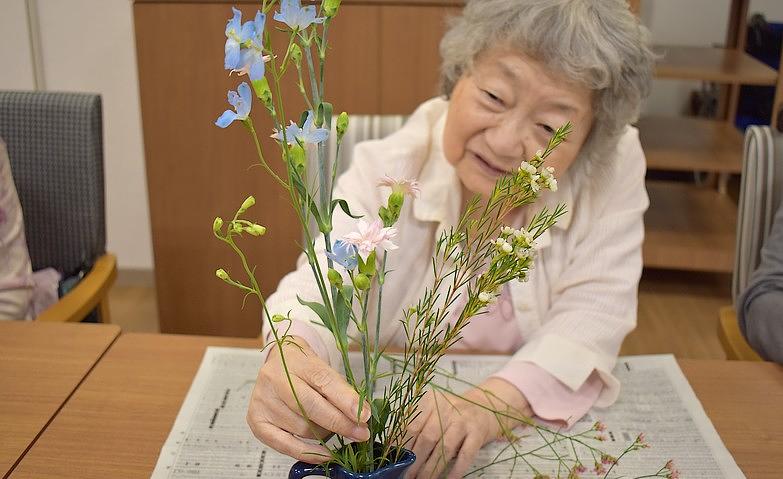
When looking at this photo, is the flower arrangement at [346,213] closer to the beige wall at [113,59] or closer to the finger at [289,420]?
the finger at [289,420]

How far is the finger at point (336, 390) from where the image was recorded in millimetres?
786

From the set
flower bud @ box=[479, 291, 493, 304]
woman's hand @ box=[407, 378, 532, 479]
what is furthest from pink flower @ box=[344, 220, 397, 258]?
woman's hand @ box=[407, 378, 532, 479]

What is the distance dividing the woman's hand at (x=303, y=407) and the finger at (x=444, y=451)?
162mm

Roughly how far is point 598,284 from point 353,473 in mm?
700

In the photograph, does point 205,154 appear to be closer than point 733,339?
No

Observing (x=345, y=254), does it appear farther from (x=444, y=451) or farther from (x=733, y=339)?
(x=733, y=339)

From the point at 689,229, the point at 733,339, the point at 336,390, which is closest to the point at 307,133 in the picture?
the point at 336,390

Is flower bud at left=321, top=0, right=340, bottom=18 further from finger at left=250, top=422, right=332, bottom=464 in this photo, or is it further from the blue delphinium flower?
finger at left=250, top=422, right=332, bottom=464

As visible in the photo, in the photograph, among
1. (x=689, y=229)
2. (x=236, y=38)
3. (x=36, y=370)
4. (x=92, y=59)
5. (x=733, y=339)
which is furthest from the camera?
(x=689, y=229)

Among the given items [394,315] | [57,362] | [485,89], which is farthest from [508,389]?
[57,362]

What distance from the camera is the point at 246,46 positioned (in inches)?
22.7

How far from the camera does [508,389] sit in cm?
114

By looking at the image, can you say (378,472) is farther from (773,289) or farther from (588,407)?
(773,289)

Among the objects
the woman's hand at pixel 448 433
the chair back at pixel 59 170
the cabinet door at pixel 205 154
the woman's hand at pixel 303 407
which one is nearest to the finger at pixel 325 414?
the woman's hand at pixel 303 407
